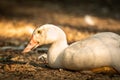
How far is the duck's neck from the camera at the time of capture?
5270 millimetres

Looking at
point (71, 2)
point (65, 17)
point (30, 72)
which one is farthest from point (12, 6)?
point (30, 72)

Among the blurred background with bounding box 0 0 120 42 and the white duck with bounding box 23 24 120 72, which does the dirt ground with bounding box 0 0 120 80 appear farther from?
the white duck with bounding box 23 24 120 72

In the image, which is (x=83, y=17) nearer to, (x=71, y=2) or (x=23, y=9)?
(x=23, y=9)

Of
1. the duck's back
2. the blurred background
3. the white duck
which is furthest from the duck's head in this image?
the blurred background

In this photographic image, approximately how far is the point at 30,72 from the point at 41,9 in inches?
382

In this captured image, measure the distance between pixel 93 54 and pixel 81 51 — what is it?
Answer: 16 cm

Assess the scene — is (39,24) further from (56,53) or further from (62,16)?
(56,53)

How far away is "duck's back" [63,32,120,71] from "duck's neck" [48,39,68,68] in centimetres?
16

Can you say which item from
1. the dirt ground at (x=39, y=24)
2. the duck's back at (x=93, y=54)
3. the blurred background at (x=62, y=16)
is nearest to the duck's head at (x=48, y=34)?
the duck's back at (x=93, y=54)

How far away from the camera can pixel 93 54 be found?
4.95 metres

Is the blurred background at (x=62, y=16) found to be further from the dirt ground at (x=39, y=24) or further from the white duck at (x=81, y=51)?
the white duck at (x=81, y=51)

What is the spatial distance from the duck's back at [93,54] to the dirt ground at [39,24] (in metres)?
0.16

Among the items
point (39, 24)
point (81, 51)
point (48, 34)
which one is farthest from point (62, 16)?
point (81, 51)

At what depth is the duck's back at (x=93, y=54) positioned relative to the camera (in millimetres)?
4941
